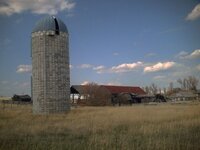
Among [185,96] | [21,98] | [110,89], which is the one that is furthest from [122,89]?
[21,98]

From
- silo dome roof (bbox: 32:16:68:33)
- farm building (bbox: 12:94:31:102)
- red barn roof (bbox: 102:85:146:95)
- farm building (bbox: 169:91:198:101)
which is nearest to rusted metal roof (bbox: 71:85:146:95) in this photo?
red barn roof (bbox: 102:85:146:95)

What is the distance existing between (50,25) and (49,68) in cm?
394

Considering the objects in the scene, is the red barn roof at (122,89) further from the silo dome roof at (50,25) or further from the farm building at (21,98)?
the silo dome roof at (50,25)

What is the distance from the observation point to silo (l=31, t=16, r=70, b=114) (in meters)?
29.5

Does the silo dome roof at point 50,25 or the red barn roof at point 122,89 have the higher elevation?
the silo dome roof at point 50,25

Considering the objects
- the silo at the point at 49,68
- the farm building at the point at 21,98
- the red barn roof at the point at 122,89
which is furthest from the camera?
the farm building at the point at 21,98

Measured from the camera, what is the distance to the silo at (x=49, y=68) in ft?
96.7

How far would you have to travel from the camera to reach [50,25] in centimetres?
3030

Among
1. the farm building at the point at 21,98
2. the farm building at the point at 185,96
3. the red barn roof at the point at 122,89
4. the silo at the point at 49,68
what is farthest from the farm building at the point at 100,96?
the silo at the point at 49,68

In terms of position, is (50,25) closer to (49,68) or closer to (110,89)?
(49,68)

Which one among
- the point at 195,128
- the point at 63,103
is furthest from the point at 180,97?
the point at 195,128

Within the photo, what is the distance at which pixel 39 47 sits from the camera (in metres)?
29.8

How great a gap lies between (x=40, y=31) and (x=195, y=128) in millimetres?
18996

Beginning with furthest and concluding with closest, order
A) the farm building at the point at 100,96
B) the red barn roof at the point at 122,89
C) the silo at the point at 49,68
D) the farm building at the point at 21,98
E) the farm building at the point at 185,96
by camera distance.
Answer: the farm building at the point at 185,96 → the farm building at the point at 21,98 → the red barn roof at the point at 122,89 → the farm building at the point at 100,96 → the silo at the point at 49,68
